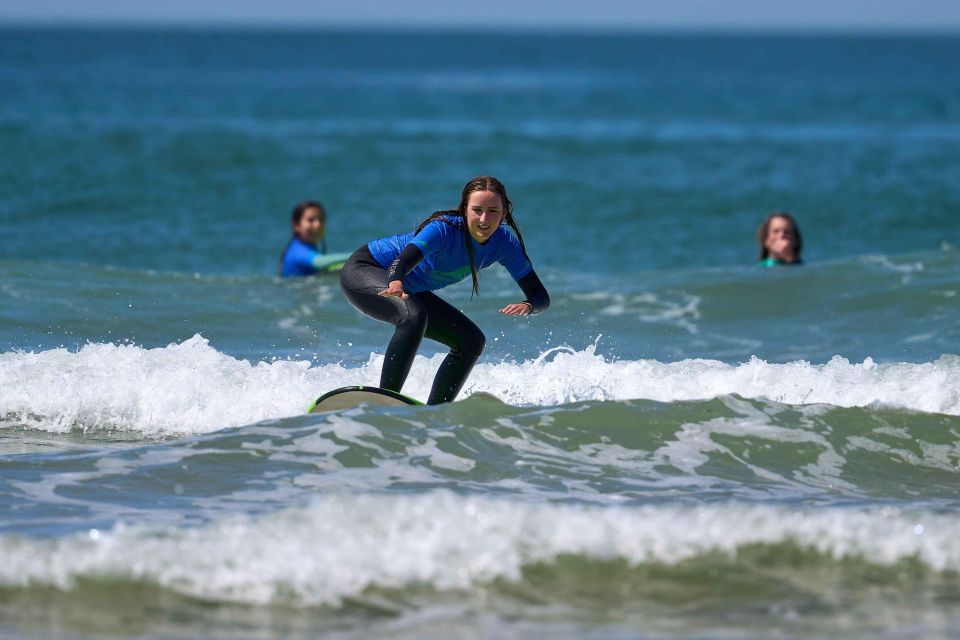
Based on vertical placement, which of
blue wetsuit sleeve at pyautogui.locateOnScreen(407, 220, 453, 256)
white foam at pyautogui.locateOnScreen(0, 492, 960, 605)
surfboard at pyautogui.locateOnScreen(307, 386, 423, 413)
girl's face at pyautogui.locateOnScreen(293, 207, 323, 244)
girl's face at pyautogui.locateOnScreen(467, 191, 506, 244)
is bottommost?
white foam at pyautogui.locateOnScreen(0, 492, 960, 605)

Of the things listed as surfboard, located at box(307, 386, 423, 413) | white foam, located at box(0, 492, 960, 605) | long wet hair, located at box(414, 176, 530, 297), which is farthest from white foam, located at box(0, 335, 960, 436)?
white foam, located at box(0, 492, 960, 605)

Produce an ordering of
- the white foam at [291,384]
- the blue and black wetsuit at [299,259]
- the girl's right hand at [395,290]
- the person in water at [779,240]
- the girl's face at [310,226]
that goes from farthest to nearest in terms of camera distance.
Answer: the blue and black wetsuit at [299,259] → the girl's face at [310,226] → the person in water at [779,240] → the white foam at [291,384] → the girl's right hand at [395,290]

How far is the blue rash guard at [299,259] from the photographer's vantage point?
14617 mm

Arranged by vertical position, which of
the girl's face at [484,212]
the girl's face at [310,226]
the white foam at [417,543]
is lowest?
the white foam at [417,543]

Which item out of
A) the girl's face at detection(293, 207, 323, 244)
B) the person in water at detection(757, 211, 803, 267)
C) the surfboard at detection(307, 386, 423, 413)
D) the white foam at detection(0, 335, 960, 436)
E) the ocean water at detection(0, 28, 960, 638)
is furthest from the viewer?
the girl's face at detection(293, 207, 323, 244)

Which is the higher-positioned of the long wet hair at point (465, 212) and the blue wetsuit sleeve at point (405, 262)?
the long wet hair at point (465, 212)

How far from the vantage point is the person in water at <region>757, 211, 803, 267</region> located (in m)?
14.1

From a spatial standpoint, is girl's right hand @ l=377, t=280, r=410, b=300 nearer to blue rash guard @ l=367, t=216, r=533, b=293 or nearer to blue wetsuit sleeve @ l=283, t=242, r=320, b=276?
blue rash guard @ l=367, t=216, r=533, b=293

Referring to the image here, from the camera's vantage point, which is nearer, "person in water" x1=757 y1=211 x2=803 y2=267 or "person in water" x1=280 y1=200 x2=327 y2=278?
"person in water" x1=757 y1=211 x2=803 y2=267

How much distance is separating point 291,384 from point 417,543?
3.90 meters

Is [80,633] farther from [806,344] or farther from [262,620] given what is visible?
[806,344]

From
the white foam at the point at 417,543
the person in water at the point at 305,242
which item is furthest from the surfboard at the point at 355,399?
the person in water at the point at 305,242

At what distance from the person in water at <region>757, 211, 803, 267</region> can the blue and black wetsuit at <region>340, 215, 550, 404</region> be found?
6.97m

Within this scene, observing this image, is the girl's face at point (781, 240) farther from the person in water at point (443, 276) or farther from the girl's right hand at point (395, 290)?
the girl's right hand at point (395, 290)
